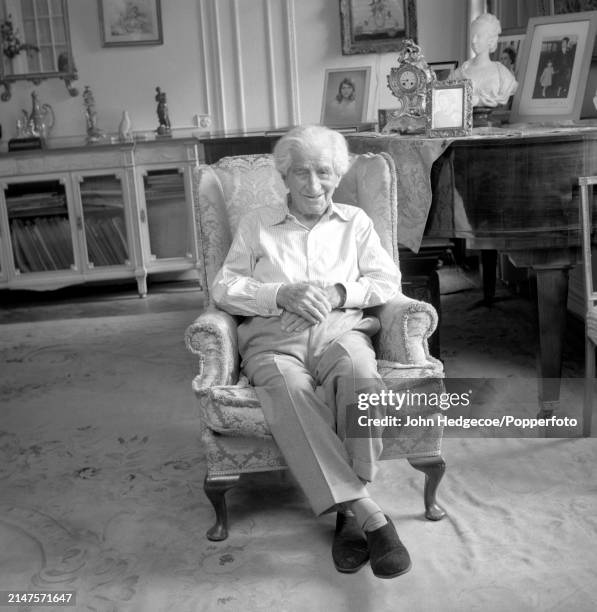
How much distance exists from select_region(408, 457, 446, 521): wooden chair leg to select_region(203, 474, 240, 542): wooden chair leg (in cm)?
50

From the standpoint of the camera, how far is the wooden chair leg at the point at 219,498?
2.29 metres

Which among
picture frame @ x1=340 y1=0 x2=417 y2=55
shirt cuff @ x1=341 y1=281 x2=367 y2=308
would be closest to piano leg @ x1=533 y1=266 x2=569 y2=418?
shirt cuff @ x1=341 y1=281 x2=367 y2=308

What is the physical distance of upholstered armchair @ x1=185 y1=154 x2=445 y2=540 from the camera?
226 cm

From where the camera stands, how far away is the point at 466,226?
2910 mm

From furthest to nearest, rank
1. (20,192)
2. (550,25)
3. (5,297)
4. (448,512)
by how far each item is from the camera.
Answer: (5,297) < (20,192) < (550,25) < (448,512)

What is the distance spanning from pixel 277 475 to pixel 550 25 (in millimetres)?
2153

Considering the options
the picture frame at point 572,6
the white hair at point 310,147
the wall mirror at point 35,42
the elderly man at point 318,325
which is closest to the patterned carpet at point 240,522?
the elderly man at point 318,325

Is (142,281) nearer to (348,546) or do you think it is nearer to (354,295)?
(354,295)

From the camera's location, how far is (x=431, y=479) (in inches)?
92.2

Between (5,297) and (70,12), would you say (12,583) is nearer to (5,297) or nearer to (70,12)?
(5,297)

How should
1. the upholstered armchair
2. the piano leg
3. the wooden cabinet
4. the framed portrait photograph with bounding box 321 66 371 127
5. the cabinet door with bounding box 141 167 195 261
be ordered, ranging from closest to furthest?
1. the upholstered armchair
2. the piano leg
3. the framed portrait photograph with bounding box 321 66 371 127
4. the wooden cabinet
5. the cabinet door with bounding box 141 167 195 261

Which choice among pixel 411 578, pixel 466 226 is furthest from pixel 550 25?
pixel 411 578

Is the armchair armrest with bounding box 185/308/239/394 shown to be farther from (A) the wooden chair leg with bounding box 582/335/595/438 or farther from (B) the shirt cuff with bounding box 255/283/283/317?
(A) the wooden chair leg with bounding box 582/335/595/438

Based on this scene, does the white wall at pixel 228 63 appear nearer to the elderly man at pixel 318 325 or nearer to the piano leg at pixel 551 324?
the piano leg at pixel 551 324
